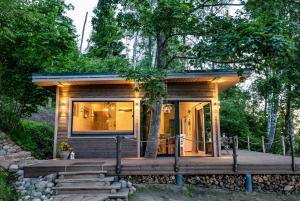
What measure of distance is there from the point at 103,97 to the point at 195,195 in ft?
15.1

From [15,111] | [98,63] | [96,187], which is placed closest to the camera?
[96,187]

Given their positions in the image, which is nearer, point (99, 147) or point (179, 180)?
point (179, 180)

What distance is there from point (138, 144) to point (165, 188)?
276cm

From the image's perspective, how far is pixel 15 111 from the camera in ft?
35.0

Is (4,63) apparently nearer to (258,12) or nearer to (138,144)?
(138,144)

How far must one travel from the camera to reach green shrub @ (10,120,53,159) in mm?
9945

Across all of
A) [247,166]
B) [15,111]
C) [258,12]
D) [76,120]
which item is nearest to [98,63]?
[15,111]

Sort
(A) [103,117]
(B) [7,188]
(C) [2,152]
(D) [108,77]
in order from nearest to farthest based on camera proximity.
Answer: (B) [7,188], (C) [2,152], (D) [108,77], (A) [103,117]

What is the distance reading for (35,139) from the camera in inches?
455

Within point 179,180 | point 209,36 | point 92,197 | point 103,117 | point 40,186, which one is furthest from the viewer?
point 103,117

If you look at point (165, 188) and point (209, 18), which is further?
point (209, 18)

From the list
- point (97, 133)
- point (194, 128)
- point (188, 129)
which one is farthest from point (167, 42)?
point (188, 129)

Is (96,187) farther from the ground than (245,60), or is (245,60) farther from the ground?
(245,60)

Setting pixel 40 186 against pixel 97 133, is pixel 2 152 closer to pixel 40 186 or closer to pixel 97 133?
pixel 97 133
